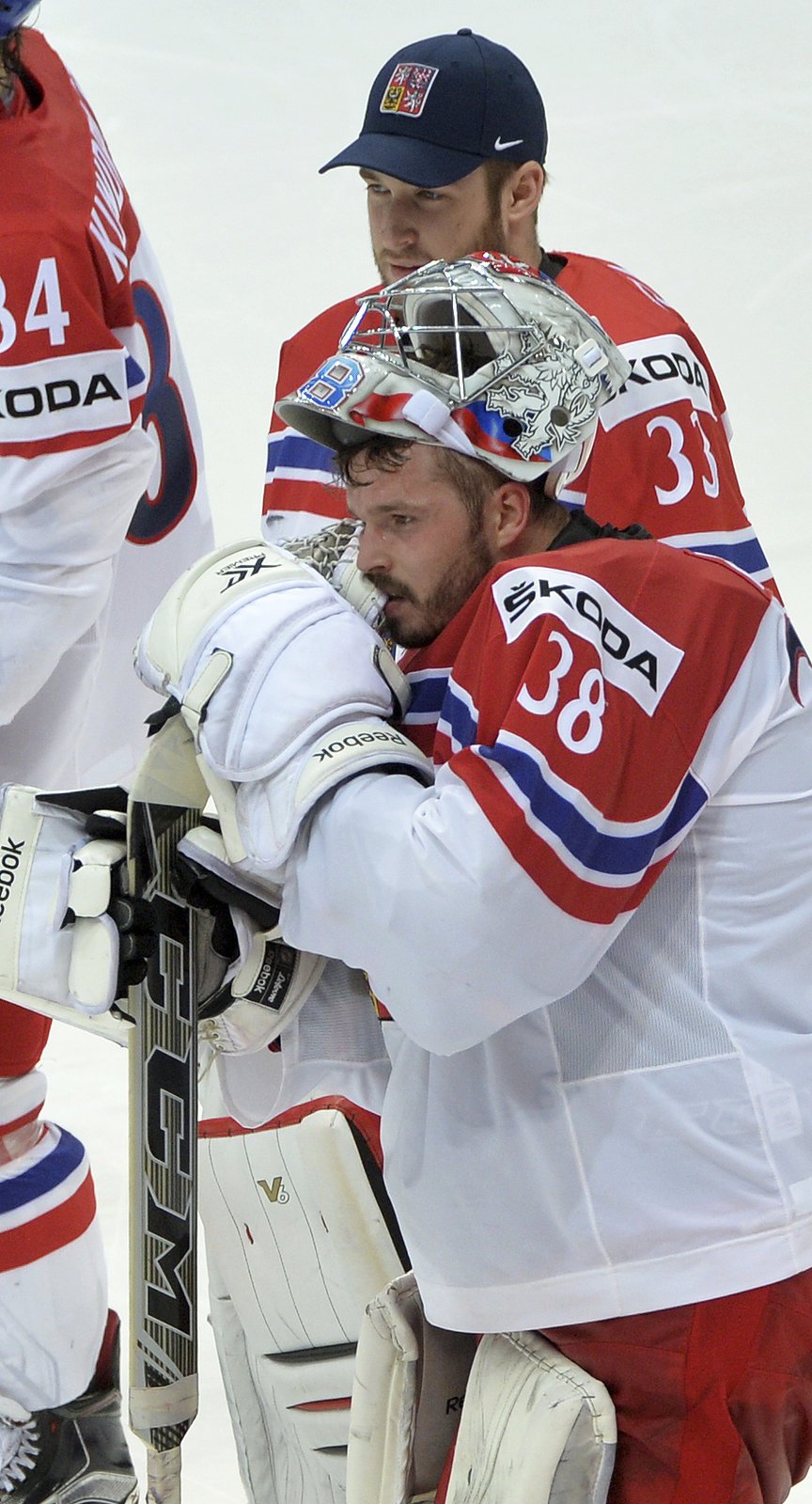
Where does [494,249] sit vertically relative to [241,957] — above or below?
above

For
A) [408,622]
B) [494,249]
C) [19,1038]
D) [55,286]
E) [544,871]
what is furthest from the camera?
[494,249]

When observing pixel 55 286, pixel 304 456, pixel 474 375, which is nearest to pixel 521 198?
pixel 304 456

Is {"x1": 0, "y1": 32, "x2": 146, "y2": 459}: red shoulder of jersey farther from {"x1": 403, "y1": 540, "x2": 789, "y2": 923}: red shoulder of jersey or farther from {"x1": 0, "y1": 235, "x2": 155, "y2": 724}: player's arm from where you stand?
{"x1": 403, "y1": 540, "x2": 789, "y2": 923}: red shoulder of jersey

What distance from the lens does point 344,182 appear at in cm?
520

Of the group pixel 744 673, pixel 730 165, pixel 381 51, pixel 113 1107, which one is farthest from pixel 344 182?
pixel 744 673

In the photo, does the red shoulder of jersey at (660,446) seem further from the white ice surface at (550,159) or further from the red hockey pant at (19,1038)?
the white ice surface at (550,159)

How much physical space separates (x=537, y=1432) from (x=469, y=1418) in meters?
0.08

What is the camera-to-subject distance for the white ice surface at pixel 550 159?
4.88m

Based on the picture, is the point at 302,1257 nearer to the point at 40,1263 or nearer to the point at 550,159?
the point at 40,1263

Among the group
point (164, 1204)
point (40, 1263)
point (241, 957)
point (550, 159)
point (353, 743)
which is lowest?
point (40, 1263)

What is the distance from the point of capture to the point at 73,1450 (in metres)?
1.96

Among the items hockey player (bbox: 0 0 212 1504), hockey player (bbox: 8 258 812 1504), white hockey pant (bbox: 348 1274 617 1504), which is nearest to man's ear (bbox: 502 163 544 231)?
hockey player (bbox: 0 0 212 1504)

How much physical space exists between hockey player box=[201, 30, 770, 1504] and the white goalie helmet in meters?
0.48

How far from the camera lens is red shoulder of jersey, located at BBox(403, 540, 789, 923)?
110 centimetres
